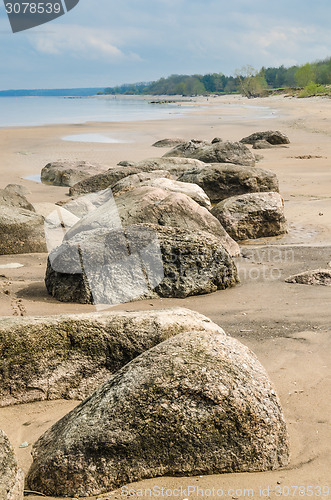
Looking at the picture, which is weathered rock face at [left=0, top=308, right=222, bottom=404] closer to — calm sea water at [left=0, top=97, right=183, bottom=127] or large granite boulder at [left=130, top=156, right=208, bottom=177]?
large granite boulder at [left=130, top=156, right=208, bottom=177]

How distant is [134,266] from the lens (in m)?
5.41

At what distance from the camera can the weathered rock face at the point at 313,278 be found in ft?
19.4

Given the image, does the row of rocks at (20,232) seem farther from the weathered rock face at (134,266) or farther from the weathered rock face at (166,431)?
the weathered rock face at (166,431)

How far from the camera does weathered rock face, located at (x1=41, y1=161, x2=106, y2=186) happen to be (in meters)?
14.4

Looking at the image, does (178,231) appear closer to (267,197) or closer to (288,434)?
(288,434)

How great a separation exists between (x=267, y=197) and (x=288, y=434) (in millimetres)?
6341

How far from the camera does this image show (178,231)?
574 cm

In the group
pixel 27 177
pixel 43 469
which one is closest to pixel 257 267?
pixel 43 469

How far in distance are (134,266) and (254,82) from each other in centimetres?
9997

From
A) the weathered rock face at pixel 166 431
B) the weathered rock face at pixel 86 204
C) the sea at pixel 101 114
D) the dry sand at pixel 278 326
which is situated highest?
the sea at pixel 101 114

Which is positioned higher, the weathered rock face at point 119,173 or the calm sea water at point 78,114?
the calm sea water at point 78,114

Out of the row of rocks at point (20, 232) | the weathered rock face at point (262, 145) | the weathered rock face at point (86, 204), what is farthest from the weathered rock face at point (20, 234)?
the weathered rock face at point (262, 145)

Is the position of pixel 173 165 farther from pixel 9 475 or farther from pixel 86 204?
pixel 9 475

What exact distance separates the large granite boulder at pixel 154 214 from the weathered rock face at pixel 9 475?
4149 millimetres
